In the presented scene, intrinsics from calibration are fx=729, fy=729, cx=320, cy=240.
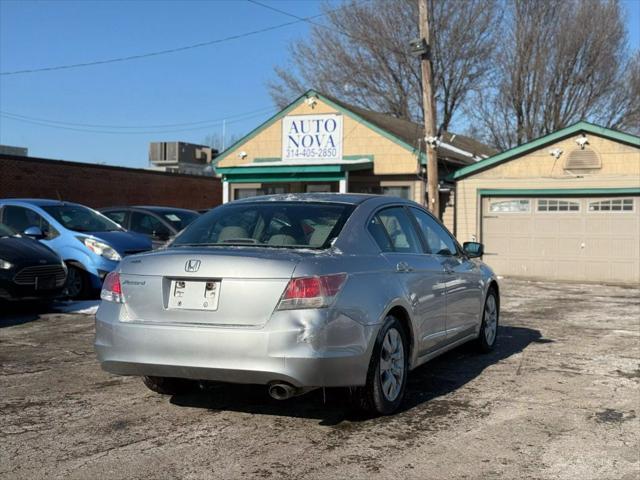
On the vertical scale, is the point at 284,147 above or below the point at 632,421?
above

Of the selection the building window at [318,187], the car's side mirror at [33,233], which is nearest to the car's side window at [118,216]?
the car's side mirror at [33,233]

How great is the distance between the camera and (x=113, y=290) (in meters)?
5.03

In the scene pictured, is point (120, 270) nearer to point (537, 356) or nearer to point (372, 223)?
point (372, 223)

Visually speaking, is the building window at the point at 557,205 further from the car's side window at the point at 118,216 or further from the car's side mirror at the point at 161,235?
the car's side window at the point at 118,216

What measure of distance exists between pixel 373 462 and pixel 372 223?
75.0 inches

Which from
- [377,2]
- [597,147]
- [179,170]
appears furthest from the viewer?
[179,170]

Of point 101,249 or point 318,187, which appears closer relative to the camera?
point 101,249

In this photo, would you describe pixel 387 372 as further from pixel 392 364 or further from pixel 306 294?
pixel 306 294

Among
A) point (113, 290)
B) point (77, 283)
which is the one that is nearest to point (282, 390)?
point (113, 290)

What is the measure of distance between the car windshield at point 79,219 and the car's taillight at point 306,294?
807cm

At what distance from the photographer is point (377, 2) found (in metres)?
35.1

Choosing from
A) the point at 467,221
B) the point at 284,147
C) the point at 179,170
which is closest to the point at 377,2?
the point at 179,170

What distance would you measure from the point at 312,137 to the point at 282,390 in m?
18.1

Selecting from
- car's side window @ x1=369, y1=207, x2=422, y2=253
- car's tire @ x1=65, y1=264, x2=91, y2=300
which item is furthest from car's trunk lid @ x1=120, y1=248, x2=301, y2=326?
car's tire @ x1=65, y1=264, x2=91, y2=300
